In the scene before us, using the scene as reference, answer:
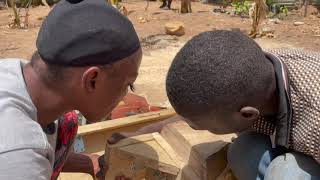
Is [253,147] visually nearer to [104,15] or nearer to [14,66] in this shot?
[104,15]

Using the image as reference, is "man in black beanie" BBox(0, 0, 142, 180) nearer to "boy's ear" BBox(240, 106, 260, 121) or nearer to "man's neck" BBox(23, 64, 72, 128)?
"man's neck" BBox(23, 64, 72, 128)

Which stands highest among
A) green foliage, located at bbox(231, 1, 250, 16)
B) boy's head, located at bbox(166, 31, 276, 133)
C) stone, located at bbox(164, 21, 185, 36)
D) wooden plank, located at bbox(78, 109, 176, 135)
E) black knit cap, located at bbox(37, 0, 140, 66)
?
black knit cap, located at bbox(37, 0, 140, 66)

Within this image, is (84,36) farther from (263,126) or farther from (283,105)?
(263,126)

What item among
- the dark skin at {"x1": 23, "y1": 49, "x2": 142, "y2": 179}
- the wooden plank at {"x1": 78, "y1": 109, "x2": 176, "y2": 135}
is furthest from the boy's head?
the wooden plank at {"x1": 78, "y1": 109, "x2": 176, "y2": 135}

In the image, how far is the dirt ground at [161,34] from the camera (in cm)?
579

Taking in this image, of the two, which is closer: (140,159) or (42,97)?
(42,97)

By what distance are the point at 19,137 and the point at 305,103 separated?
43.4 inches

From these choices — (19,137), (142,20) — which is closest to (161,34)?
(142,20)

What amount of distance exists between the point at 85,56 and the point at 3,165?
427 mm

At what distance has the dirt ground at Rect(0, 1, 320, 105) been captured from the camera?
579cm

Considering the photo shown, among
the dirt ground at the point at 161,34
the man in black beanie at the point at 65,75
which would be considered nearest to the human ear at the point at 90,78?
→ the man in black beanie at the point at 65,75

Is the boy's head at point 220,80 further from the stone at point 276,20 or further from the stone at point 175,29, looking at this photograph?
the stone at point 276,20

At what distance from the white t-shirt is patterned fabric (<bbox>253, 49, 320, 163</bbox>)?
0.98m

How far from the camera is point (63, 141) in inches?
79.0
